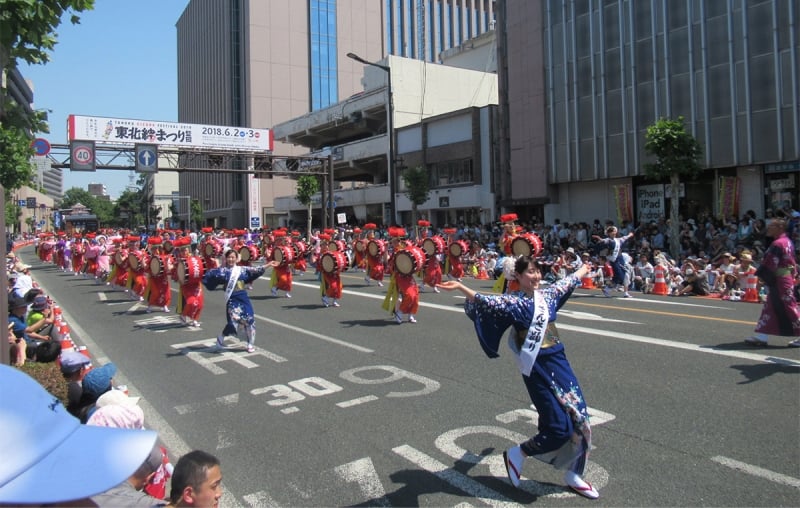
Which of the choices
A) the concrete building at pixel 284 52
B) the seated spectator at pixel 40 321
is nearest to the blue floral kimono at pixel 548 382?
the seated spectator at pixel 40 321

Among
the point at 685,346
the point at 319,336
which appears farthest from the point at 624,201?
the point at 319,336

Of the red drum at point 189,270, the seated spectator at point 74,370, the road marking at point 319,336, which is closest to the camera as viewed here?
the seated spectator at point 74,370

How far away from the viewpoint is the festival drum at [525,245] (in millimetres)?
10859

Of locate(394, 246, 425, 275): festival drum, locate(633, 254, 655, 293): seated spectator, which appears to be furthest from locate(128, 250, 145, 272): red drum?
locate(633, 254, 655, 293): seated spectator

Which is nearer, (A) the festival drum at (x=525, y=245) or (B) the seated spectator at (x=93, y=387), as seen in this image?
(B) the seated spectator at (x=93, y=387)

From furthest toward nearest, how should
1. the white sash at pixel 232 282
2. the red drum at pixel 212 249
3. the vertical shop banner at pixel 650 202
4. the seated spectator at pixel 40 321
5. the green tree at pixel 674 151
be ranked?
the vertical shop banner at pixel 650 202
the red drum at pixel 212 249
the green tree at pixel 674 151
the white sash at pixel 232 282
the seated spectator at pixel 40 321

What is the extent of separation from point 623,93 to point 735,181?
627cm

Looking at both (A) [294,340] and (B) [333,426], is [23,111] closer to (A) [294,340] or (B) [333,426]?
(B) [333,426]

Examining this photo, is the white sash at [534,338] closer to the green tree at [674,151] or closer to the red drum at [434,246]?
the red drum at [434,246]

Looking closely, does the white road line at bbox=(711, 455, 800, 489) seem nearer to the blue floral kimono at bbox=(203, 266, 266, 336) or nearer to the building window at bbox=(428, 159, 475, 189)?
the blue floral kimono at bbox=(203, 266, 266, 336)

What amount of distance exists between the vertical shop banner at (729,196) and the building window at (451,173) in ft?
44.9

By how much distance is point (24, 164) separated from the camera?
45.5 ft

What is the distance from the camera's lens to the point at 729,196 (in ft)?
73.4

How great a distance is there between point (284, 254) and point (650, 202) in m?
17.1
